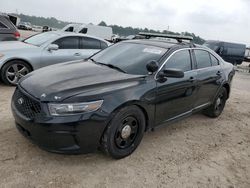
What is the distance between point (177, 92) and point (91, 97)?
1.62m

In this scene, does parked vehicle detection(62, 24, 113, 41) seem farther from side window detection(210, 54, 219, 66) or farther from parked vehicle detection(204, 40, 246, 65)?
side window detection(210, 54, 219, 66)

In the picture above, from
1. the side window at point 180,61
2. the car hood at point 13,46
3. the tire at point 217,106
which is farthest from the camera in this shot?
the car hood at point 13,46

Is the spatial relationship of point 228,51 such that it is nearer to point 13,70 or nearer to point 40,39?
point 40,39

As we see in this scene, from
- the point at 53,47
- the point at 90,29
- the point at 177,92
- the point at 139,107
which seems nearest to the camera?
the point at 139,107

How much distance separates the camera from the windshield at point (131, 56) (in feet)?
12.9

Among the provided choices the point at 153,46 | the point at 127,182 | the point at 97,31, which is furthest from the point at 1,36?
the point at 97,31

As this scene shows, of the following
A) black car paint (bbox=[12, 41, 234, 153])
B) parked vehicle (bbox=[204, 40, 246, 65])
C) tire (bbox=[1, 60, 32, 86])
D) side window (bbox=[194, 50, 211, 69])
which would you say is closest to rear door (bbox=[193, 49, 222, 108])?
side window (bbox=[194, 50, 211, 69])

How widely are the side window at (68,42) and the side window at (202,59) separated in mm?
3712

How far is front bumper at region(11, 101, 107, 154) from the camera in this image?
9.60ft

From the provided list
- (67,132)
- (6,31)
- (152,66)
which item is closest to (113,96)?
(67,132)

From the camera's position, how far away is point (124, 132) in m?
3.45

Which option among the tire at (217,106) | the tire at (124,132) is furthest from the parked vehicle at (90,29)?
the tire at (124,132)

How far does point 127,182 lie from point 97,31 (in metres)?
24.0

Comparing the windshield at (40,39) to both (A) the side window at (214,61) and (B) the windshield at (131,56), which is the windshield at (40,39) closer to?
(B) the windshield at (131,56)
